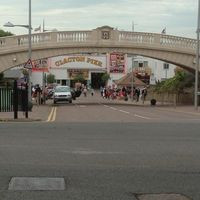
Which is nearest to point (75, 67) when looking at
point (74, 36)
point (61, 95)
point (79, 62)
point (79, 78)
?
point (79, 62)

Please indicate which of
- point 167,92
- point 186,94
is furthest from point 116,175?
point 167,92

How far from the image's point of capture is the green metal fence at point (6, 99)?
36594 mm

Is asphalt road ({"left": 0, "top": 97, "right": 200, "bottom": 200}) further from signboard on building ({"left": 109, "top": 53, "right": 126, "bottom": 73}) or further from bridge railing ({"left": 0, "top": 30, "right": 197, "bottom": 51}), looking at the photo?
signboard on building ({"left": 109, "top": 53, "right": 126, "bottom": 73})

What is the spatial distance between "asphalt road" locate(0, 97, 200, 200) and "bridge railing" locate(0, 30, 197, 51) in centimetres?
3736

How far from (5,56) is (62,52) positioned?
5.44 meters

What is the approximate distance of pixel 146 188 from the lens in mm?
9844

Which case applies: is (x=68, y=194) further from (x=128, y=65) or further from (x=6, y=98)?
(x=128, y=65)

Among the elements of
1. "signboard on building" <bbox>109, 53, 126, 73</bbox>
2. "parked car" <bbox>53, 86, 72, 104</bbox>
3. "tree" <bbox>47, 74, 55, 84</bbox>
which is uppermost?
"signboard on building" <bbox>109, 53, 126, 73</bbox>

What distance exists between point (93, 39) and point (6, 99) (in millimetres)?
21710

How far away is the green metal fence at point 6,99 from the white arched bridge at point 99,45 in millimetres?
19183

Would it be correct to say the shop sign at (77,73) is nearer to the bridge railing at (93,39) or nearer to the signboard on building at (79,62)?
the signboard on building at (79,62)

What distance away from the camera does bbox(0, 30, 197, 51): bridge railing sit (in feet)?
184

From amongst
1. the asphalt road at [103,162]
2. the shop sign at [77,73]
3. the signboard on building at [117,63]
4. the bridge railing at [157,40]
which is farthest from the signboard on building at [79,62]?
the asphalt road at [103,162]

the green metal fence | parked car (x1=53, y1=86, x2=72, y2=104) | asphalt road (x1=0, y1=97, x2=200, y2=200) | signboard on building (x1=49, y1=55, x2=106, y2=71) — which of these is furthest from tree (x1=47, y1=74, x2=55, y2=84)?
asphalt road (x1=0, y1=97, x2=200, y2=200)
